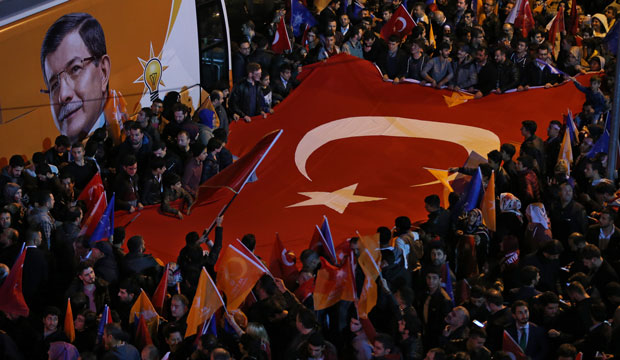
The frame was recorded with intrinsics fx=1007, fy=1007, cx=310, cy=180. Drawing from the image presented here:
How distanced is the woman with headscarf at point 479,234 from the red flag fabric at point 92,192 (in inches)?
162

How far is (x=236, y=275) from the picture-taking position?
9.53 meters

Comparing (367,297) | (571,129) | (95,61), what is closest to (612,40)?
(571,129)

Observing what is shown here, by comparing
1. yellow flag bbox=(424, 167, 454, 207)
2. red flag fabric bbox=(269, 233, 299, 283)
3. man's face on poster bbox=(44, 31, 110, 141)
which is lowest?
yellow flag bbox=(424, 167, 454, 207)

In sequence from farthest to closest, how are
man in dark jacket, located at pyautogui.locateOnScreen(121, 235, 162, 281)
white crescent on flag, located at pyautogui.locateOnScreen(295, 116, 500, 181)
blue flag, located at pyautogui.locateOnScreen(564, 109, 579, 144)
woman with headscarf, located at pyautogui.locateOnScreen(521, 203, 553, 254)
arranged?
white crescent on flag, located at pyautogui.locateOnScreen(295, 116, 500, 181) < blue flag, located at pyautogui.locateOnScreen(564, 109, 579, 144) < woman with headscarf, located at pyautogui.locateOnScreen(521, 203, 553, 254) < man in dark jacket, located at pyautogui.locateOnScreen(121, 235, 162, 281)

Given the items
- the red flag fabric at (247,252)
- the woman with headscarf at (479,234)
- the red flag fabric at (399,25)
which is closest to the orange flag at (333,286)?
the red flag fabric at (247,252)

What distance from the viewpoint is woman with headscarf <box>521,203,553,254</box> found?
35.0ft

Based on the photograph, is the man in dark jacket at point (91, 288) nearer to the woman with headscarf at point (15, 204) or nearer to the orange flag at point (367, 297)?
the woman with headscarf at point (15, 204)

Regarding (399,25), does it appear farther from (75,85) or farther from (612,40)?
(75,85)

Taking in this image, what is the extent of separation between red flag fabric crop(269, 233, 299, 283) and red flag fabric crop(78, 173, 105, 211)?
2.30 metres

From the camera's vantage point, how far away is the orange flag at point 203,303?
8.98 m

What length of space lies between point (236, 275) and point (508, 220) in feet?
10.8

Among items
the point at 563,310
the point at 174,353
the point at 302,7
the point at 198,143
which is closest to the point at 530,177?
the point at 563,310

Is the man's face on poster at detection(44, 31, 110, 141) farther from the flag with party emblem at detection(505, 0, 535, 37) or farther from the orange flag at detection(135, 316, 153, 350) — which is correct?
the flag with party emblem at detection(505, 0, 535, 37)

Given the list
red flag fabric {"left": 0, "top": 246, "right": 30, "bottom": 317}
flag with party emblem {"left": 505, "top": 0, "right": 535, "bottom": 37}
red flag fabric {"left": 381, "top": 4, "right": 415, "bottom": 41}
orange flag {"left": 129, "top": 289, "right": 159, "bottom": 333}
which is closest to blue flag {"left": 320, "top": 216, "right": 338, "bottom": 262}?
orange flag {"left": 129, "top": 289, "right": 159, "bottom": 333}
